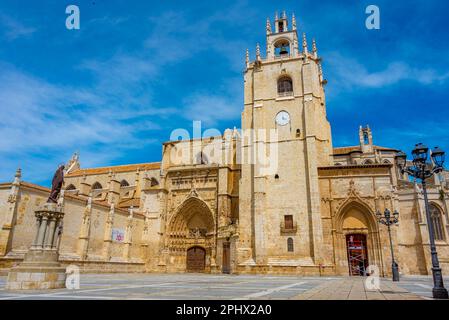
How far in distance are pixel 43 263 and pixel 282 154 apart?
20.9 m

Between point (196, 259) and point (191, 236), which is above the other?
point (191, 236)

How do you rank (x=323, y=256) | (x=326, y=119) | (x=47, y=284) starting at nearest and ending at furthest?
1. (x=47, y=284)
2. (x=323, y=256)
3. (x=326, y=119)

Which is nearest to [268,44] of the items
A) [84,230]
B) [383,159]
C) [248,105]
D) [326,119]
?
[248,105]

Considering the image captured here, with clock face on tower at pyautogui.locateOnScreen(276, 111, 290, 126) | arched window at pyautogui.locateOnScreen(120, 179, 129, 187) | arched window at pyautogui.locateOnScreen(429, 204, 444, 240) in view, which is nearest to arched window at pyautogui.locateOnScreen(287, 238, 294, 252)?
clock face on tower at pyautogui.locateOnScreen(276, 111, 290, 126)

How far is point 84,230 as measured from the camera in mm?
24156

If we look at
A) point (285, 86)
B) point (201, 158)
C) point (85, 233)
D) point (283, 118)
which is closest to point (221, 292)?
point (85, 233)

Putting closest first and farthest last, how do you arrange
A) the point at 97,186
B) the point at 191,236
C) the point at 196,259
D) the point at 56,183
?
the point at 56,183 < the point at 196,259 < the point at 191,236 < the point at 97,186

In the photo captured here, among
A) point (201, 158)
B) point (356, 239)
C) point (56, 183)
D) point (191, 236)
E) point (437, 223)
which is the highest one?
point (201, 158)

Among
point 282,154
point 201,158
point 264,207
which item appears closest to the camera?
point 264,207

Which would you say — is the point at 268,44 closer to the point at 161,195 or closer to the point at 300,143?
the point at 300,143

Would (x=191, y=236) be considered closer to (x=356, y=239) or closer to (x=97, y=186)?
(x=356, y=239)

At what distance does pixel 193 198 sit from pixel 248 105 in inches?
412

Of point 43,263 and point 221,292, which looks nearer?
point 221,292

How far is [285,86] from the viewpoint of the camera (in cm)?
2977
